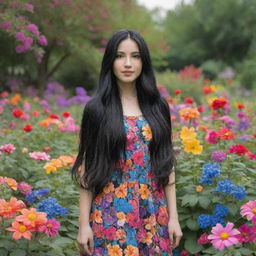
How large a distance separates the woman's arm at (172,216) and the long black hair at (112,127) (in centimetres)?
5

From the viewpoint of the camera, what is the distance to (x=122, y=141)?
2.19m

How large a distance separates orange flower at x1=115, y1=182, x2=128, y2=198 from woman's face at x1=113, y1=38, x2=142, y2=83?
0.47 metres

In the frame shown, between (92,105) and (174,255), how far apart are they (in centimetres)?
123

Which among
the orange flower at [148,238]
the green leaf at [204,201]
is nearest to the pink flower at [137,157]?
the orange flower at [148,238]

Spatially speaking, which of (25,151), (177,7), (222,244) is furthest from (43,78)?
(177,7)

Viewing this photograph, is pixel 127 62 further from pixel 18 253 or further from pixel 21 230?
pixel 18 253

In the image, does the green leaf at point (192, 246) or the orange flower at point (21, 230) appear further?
the green leaf at point (192, 246)

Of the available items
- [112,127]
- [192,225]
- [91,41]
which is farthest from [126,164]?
[91,41]

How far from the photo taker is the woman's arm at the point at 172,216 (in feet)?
7.46

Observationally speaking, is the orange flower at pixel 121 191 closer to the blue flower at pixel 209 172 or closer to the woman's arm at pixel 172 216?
the woman's arm at pixel 172 216

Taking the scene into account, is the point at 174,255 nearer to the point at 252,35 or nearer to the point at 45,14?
the point at 45,14

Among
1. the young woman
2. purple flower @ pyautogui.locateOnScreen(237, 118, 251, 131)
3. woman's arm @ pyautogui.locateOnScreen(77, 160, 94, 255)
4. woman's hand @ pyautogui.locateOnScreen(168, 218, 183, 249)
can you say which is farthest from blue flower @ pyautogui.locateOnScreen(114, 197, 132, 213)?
purple flower @ pyautogui.locateOnScreen(237, 118, 251, 131)

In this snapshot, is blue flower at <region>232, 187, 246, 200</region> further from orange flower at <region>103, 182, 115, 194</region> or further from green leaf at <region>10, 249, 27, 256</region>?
green leaf at <region>10, 249, 27, 256</region>

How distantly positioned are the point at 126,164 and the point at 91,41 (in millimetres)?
10516
